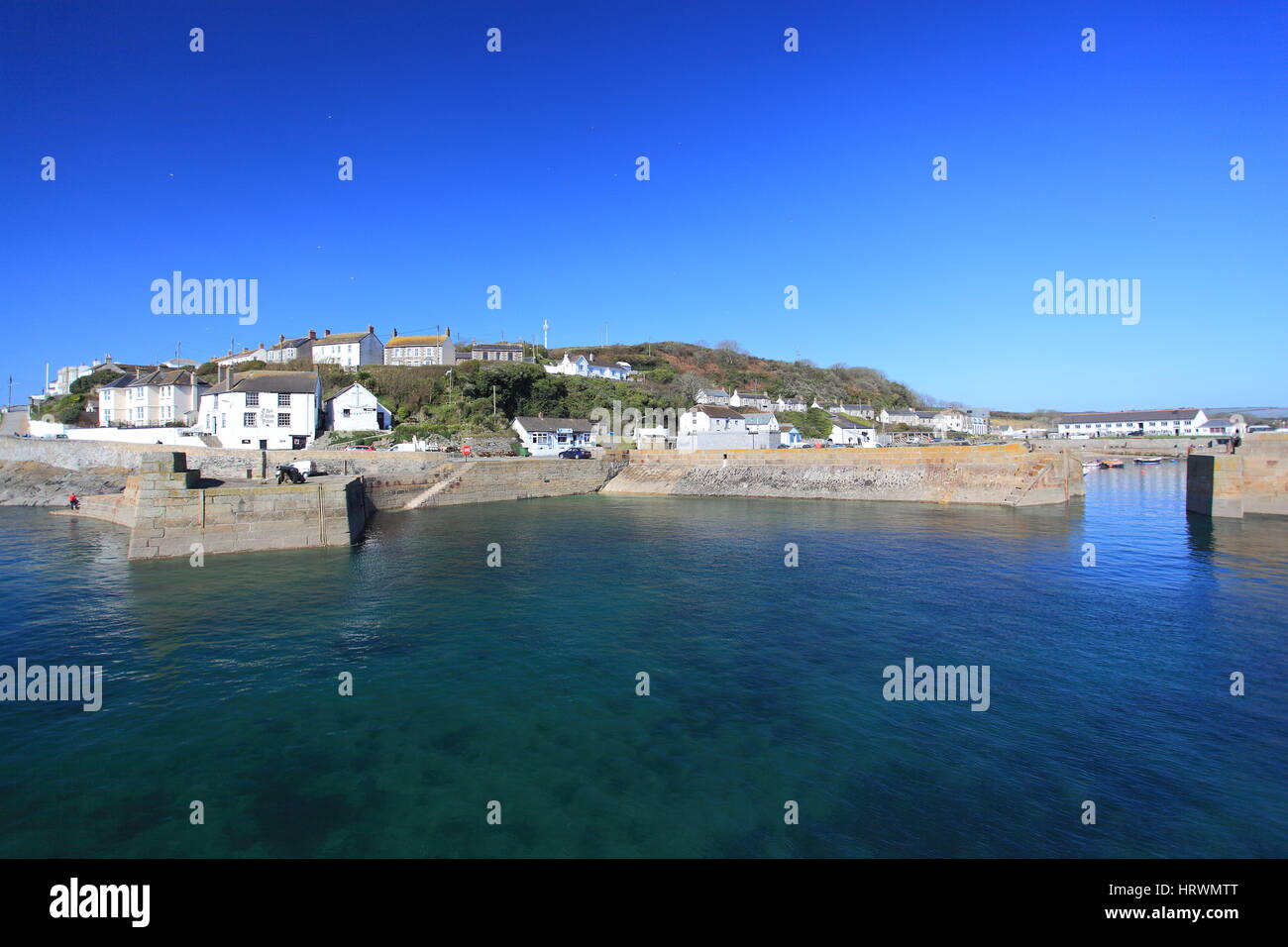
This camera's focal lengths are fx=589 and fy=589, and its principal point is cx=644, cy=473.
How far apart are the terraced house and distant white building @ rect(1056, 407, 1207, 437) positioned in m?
141

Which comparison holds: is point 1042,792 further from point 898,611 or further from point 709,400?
point 709,400

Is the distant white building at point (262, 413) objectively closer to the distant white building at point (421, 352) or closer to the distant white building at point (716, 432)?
the distant white building at point (421, 352)

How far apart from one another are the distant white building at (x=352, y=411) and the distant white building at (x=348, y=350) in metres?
16.9

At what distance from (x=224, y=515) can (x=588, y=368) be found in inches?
2698

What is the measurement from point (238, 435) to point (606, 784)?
5358cm

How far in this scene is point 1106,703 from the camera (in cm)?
1027

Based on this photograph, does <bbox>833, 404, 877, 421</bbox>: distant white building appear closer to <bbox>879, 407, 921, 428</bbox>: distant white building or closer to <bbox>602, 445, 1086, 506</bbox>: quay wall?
→ <bbox>879, 407, 921, 428</bbox>: distant white building

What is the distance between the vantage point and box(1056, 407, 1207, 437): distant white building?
11650cm

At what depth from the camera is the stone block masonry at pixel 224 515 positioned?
70.7 feet

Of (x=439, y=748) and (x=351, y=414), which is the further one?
(x=351, y=414)

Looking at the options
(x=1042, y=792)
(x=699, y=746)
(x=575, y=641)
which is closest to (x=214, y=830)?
(x=699, y=746)

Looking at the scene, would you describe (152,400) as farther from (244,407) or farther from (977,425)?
(977,425)

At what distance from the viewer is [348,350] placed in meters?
72.2

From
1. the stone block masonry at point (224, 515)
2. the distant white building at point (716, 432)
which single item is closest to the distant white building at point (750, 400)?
the distant white building at point (716, 432)
